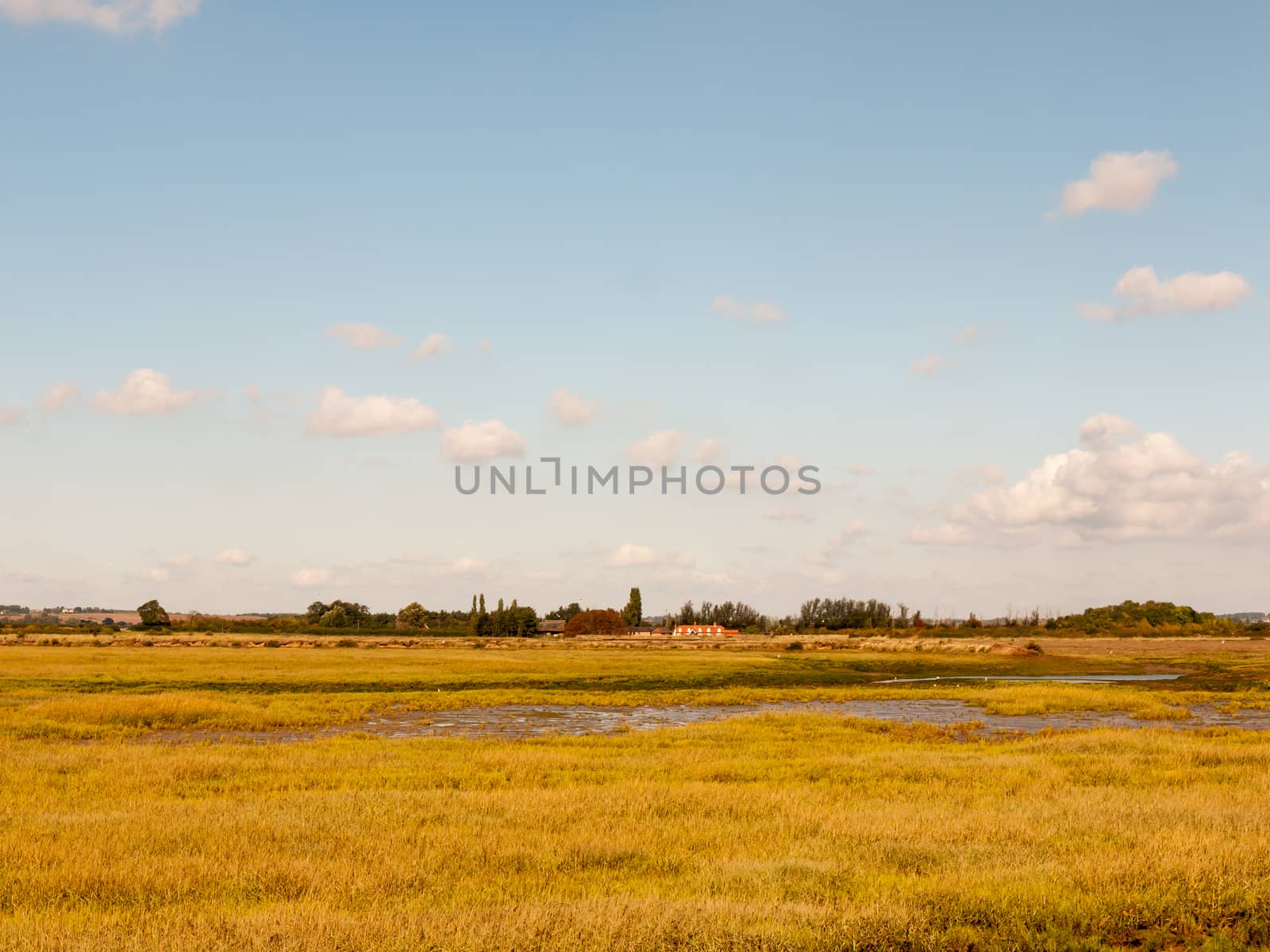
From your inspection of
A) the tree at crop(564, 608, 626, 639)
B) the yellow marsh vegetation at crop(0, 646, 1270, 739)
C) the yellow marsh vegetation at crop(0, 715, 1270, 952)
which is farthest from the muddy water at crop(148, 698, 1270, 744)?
the tree at crop(564, 608, 626, 639)

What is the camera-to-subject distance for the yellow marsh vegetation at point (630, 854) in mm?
9508

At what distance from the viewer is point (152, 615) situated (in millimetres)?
182875

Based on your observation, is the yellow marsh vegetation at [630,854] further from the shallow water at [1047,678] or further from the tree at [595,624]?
the tree at [595,624]

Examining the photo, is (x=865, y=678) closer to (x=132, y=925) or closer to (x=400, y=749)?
(x=400, y=749)

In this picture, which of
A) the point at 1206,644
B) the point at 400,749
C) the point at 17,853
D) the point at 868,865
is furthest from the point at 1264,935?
the point at 1206,644

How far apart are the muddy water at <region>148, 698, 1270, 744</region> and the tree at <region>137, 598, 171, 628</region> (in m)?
163

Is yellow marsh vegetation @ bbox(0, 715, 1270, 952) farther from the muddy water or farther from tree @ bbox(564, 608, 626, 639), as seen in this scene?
tree @ bbox(564, 608, 626, 639)

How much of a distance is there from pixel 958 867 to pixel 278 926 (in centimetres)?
839

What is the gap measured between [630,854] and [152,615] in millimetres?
195585

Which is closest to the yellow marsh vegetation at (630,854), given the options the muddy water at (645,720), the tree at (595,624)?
the muddy water at (645,720)

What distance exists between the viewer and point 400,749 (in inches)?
1062

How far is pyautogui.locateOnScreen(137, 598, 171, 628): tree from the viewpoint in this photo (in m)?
181

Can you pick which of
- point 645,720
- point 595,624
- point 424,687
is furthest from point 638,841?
point 595,624

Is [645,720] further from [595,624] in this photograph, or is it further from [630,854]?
[595,624]
